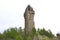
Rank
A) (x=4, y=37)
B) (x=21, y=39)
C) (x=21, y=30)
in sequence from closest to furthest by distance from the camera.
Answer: (x=21, y=39), (x=4, y=37), (x=21, y=30)

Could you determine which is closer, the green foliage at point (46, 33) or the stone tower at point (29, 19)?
the stone tower at point (29, 19)

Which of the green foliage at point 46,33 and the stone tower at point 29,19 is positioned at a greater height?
the stone tower at point 29,19

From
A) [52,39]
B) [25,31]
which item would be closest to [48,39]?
[52,39]

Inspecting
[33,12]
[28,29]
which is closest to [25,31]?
[28,29]

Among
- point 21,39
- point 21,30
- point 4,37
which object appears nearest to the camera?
point 21,39

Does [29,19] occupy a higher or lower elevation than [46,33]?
higher

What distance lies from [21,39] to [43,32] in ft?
36.5

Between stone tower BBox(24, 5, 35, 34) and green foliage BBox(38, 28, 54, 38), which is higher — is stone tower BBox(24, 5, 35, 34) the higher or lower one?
the higher one

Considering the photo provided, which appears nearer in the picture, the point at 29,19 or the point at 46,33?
the point at 29,19

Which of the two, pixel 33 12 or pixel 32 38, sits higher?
pixel 33 12

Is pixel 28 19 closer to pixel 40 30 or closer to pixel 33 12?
pixel 33 12

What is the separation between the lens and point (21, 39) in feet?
204

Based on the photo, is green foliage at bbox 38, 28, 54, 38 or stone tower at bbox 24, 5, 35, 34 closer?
stone tower at bbox 24, 5, 35, 34

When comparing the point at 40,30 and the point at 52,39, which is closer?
the point at 52,39
